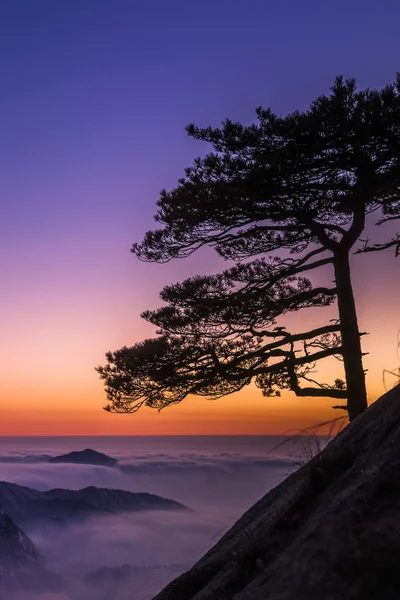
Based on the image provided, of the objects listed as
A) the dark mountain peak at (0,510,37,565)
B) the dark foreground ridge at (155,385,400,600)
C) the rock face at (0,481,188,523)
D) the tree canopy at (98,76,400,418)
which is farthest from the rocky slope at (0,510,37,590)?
the dark foreground ridge at (155,385,400,600)

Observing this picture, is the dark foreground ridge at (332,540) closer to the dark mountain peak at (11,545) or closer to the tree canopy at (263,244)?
the tree canopy at (263,244)

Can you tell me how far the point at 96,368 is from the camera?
11812 mm

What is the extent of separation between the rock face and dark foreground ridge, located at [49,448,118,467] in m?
21.3

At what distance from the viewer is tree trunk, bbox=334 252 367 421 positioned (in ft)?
33.7

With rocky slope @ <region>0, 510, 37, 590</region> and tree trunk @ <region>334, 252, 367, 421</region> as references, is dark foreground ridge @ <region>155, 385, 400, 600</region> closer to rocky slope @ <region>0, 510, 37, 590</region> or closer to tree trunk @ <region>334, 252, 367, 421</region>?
tree trunk @ <region>334, 252, 367, 421</region>

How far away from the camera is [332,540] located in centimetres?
242

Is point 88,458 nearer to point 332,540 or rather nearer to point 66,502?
point 66,502

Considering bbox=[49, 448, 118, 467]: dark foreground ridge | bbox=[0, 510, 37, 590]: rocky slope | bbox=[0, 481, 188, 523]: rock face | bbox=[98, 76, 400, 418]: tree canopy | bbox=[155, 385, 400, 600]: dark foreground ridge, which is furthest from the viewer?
bbox=[49, 448, 118, 467]: dark foreground ridge

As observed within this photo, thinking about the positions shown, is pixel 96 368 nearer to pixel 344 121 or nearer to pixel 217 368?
pixel 217 368

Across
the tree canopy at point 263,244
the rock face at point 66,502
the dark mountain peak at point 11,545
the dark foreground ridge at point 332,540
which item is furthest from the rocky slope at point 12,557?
the dark foreground ridge at point 332,540

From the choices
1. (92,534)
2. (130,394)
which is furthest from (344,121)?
(92,534)

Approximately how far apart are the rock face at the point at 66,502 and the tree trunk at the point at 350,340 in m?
60.9

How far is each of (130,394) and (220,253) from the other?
3.36 meters

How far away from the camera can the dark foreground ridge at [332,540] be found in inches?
89.0
